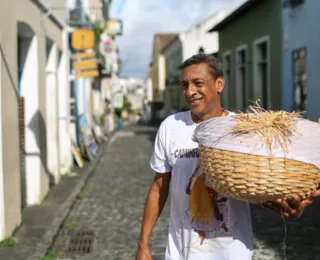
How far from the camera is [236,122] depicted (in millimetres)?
2451

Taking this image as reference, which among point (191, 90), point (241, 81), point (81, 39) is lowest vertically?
point (191, 90)

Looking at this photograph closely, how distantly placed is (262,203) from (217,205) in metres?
0.34

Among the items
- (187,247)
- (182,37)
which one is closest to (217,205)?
(187,247)

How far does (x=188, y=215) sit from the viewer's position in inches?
111

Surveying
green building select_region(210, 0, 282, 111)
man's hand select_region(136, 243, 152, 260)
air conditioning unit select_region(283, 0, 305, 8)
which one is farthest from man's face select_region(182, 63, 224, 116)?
green building select_region(210, 0, 282, 111)

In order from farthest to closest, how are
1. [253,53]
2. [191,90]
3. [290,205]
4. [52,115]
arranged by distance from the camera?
[253,53] → [52,115] → [191,90] → [290,205]

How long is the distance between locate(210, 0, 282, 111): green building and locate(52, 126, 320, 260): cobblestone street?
4.96 metres

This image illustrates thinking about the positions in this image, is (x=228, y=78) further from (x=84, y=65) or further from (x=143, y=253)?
Result: (x=143, y=253)

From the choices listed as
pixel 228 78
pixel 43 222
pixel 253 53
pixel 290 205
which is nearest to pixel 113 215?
pixel 43 222

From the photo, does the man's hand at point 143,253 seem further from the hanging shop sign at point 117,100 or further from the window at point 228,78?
the hanging shop sign at point 117,100

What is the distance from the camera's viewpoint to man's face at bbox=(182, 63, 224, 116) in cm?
282

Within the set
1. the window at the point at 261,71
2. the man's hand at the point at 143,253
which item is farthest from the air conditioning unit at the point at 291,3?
the man's hand at the point at 143,253

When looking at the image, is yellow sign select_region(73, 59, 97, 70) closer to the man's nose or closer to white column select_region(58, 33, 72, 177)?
white column select_region(58, 33, 72, 177)

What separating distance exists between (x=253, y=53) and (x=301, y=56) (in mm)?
4075
